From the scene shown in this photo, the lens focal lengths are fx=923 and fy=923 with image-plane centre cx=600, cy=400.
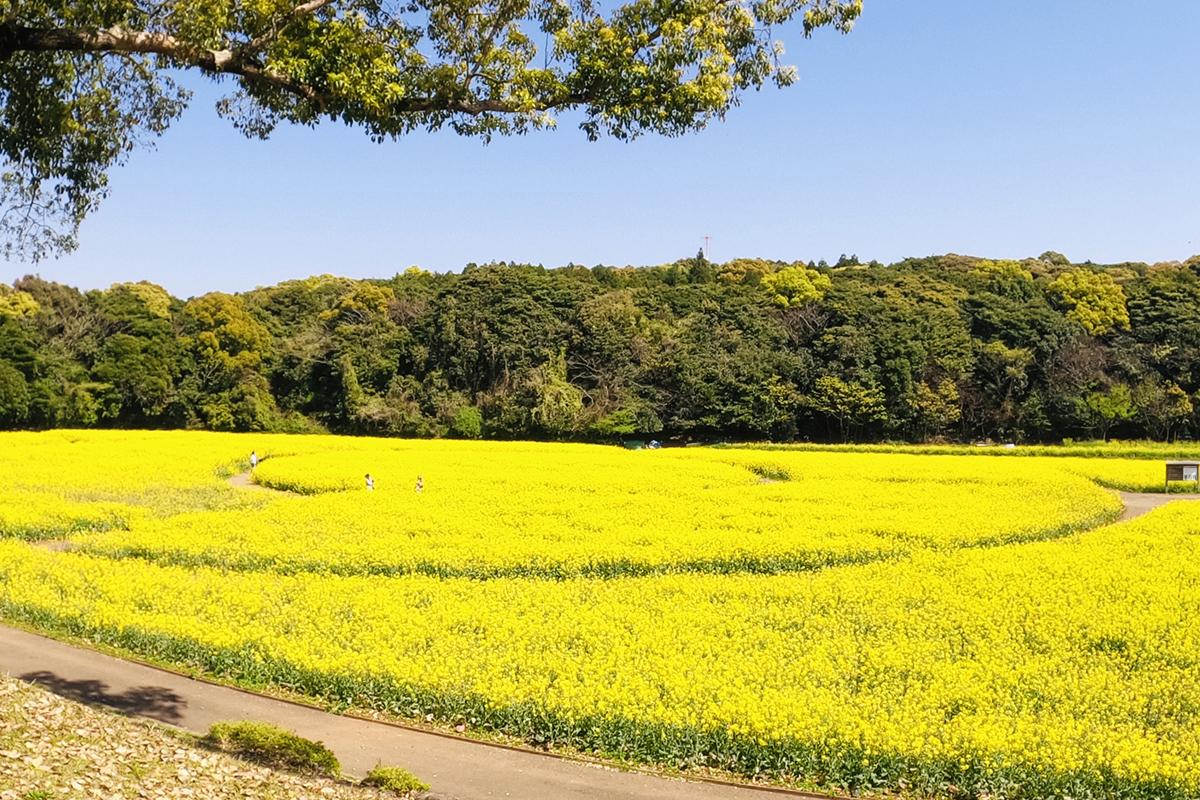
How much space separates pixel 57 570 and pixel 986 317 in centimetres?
6166

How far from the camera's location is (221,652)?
14062 mm

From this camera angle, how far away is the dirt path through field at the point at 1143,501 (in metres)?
32.3

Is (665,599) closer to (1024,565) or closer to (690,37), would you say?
(1024,565)

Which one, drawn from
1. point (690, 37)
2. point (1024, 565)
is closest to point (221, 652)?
point (690, 37)

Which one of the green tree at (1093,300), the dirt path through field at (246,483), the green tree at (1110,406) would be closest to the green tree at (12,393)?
the dirt path through field at (246,483)

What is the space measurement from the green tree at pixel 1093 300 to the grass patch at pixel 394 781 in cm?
6946

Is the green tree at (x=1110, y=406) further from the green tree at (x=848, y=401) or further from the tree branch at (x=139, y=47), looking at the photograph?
the tree branch at (x=139, y=47)

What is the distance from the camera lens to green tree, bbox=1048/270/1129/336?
6756 cm

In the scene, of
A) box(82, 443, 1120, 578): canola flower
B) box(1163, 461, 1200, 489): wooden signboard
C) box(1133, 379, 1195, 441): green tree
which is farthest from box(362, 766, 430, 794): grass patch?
box(1133, 379, 1195, 441): green tree

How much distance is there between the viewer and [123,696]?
12.5 m

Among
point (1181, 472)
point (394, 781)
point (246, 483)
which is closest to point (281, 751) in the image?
point (394, 781)

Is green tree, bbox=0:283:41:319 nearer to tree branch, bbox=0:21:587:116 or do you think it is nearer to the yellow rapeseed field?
the yellow rapeseed field

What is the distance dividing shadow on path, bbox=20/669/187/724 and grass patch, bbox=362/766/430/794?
3.65 meters

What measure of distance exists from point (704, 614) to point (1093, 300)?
6359 centimetres
